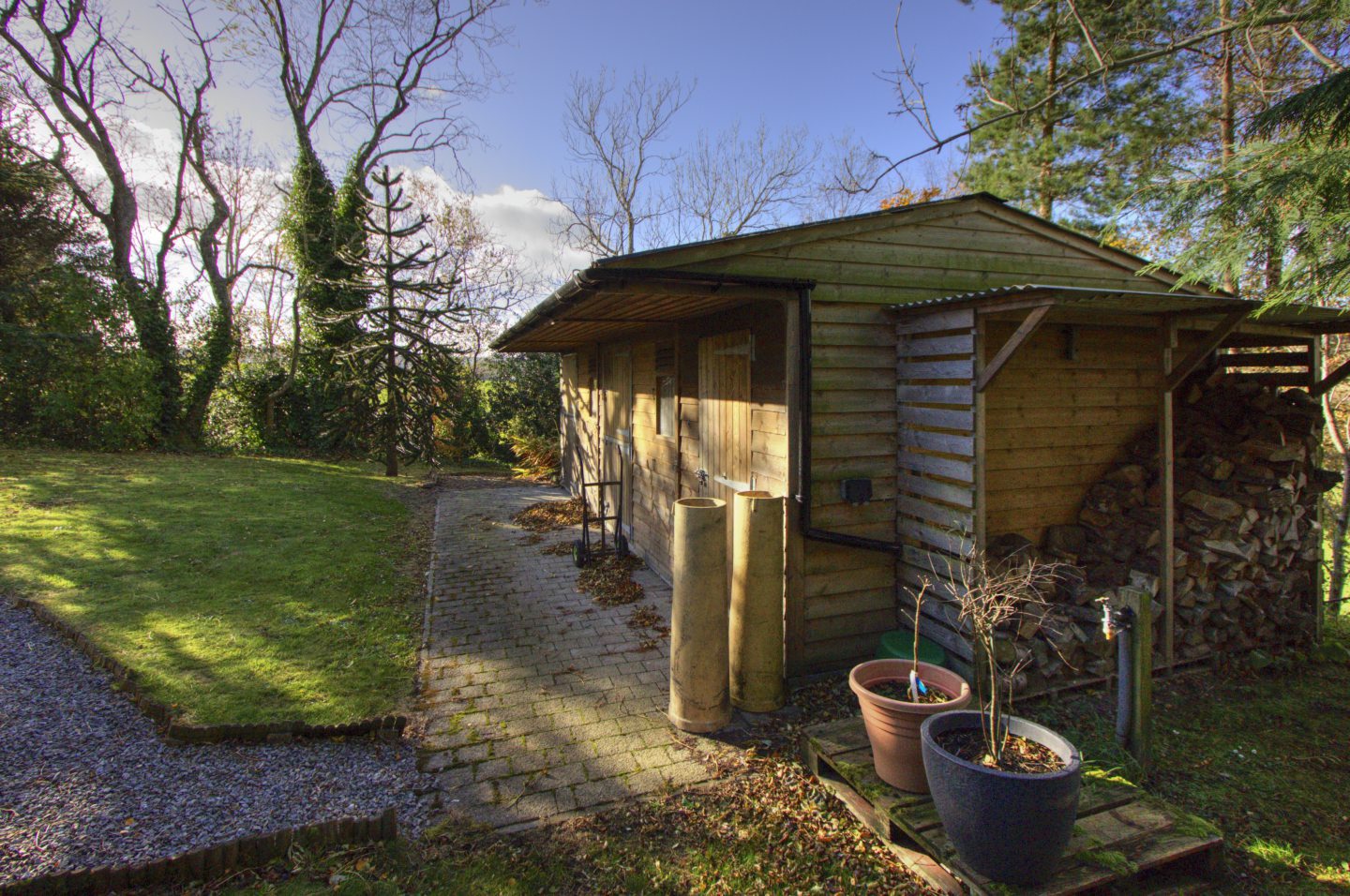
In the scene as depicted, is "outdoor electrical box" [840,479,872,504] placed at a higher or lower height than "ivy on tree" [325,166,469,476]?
lower

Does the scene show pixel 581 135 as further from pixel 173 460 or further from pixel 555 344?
pixel 173 460

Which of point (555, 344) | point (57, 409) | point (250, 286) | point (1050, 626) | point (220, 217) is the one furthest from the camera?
point (250, 286)

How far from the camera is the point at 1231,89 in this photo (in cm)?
860

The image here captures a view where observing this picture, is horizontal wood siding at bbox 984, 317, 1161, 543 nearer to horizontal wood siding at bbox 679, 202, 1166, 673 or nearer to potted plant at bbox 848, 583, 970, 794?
horizontal wood siding at bbox 679, 202, 1166, 673

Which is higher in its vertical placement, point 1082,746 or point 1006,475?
point 1006,475

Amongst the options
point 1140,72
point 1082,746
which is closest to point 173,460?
point 1082,746

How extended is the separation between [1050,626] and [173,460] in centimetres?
1529

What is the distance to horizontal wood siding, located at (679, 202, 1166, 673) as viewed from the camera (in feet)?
14.0

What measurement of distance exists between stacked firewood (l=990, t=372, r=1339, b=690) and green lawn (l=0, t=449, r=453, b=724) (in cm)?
478

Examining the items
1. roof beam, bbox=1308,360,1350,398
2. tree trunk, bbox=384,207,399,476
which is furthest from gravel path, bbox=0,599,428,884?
tree trunk, bbox=384,207,399,476

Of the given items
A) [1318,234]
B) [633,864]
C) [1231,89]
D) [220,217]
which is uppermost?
[220,217]

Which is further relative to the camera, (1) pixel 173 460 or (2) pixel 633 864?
(1) pixel 173 460

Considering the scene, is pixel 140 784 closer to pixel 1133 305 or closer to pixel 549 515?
pixel 1133 305

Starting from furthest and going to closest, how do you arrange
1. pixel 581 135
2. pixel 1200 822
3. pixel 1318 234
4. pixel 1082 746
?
1. pixel 581 135
2. pixel 1082 746
3. pixel 1318 234
4. pixel 1200 822
